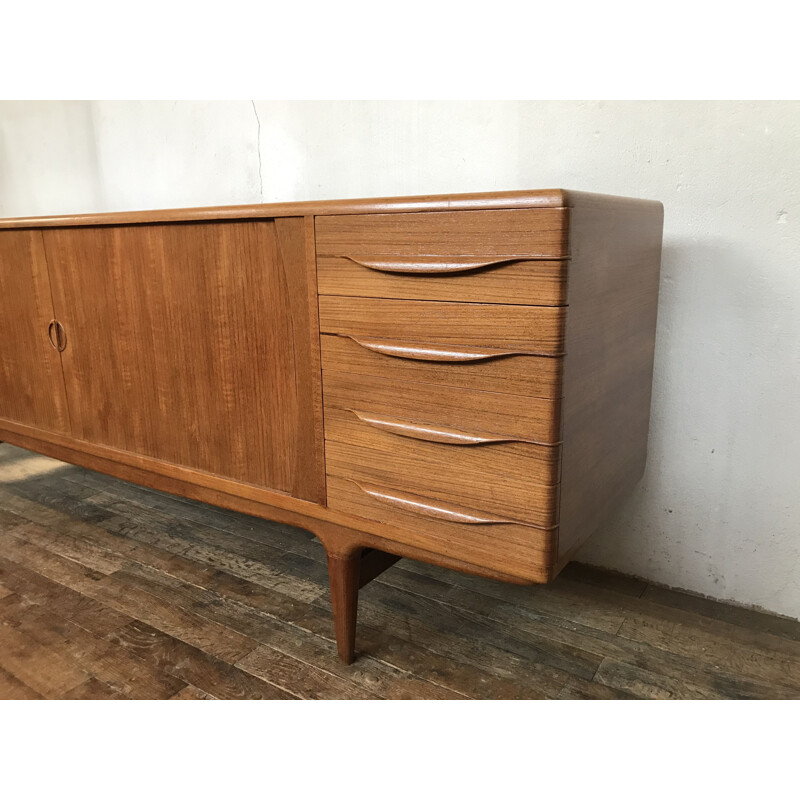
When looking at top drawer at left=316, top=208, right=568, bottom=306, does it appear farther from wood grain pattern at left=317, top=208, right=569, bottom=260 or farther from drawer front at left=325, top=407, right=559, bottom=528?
drawer front at left=325, top=407, right=559, bottom=528

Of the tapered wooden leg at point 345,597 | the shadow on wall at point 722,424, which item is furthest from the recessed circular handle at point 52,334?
the shadow on wall at point 722,424

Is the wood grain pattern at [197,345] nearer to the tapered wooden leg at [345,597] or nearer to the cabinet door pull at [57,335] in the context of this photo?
the cabinet door pull at [57,335]

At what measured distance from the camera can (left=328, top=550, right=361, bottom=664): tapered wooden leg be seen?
129cm

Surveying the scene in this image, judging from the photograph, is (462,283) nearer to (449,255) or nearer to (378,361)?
(449,255)

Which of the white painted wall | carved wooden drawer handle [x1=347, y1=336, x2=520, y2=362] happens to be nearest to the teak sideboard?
carved wooden drawer handle [x1=347, y1=336, x2=520, y2=362]

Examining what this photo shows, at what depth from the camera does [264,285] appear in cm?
125

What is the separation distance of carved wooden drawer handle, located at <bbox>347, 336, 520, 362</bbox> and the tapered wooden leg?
0.40 meters

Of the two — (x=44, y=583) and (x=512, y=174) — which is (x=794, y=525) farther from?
(x=44, y=583)

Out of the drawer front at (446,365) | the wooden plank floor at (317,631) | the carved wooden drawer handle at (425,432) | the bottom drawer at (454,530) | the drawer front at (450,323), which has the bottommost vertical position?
the wooden plank floor at (317,631)

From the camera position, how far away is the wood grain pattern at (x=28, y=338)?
5.51 ft

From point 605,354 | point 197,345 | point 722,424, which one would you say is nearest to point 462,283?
point 605,354

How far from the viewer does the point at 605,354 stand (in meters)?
1.16

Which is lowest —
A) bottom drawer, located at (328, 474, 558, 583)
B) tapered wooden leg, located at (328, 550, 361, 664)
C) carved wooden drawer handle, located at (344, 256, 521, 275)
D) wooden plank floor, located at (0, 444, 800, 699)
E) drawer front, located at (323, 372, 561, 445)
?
wooden plank floor, located at (0, 444, 800, 699)

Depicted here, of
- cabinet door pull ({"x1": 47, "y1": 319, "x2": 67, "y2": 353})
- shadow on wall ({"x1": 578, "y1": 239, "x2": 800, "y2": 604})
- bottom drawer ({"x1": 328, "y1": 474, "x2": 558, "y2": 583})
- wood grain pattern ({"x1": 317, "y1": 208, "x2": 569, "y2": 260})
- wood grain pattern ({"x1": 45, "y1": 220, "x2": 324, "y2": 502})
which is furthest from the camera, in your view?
cabinet door pull ({"x1": 47, "y1": 319, "x2": 67, "y2": 353})
